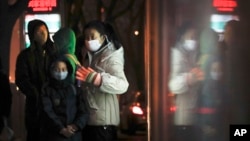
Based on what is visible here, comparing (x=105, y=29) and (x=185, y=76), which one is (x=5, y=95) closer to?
(x=105, y=29)

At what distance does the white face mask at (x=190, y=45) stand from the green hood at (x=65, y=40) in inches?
29.1

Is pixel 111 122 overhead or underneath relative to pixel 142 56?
underneath

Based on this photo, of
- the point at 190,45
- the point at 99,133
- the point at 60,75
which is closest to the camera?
the point at 60,75

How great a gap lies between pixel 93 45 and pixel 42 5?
1.38 ft

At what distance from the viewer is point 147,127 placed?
13.1 ft

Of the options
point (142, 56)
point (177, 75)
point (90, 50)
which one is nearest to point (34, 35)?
point (90, 50)

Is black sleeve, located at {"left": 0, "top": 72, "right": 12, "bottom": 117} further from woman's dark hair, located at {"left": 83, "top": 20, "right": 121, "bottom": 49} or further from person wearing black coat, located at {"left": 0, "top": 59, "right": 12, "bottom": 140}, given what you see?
woman's dark hair, located at {"left": 83, "top": 20, "right": 121, "bottom": 49}

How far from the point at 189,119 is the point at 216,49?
0.50m

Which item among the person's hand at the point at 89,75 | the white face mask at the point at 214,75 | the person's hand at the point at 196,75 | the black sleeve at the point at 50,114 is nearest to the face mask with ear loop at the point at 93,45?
the person's hand at the point at 89,75

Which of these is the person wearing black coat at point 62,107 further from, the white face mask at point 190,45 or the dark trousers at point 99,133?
the white face mask at point 190,45

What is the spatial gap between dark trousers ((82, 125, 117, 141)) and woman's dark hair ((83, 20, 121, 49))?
529 millimetres

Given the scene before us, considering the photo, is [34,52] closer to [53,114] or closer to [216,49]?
[53,114]

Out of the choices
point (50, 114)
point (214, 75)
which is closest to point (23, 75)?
point (50, 114)

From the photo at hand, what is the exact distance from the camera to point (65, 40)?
3.91 metres
